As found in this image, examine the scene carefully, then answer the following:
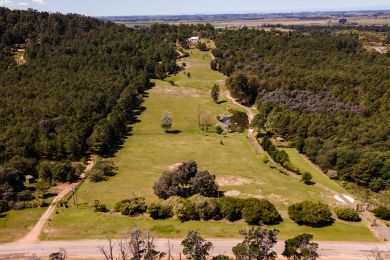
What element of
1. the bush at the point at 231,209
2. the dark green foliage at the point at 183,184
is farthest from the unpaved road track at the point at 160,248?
the dark green foliage at the point at 183,184

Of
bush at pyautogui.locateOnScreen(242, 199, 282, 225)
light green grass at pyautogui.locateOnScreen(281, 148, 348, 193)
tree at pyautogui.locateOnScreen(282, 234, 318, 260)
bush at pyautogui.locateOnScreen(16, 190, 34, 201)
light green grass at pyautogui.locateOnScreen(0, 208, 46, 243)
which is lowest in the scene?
light green grass at pyautogui.locateOnScreen(281, 148, 348, 193)

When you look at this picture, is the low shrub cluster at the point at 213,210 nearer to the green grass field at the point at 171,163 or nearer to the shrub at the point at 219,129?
the green grass field at the point at 171,163

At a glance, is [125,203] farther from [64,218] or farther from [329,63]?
[329,63]

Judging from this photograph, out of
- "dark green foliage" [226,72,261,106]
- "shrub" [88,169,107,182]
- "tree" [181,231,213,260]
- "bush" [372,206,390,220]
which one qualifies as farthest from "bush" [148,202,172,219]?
"dark green foliage" [226,72,261,106]

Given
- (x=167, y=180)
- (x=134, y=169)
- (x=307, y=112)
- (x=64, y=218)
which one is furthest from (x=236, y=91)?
(x=64, y=218)

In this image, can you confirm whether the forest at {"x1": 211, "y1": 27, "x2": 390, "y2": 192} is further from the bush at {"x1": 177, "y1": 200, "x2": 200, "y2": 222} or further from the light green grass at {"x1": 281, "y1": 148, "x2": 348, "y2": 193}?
the bush at {"x1": 177, "y1": 200, "x2": 200, "y2": 222}
